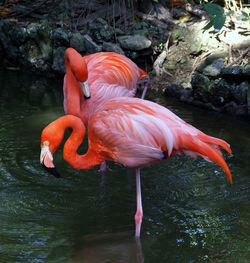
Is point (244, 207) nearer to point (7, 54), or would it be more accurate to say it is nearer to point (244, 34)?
point (244, 34)

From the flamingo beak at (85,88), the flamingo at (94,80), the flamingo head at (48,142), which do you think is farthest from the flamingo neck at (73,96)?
the flamingo head at (48,142)

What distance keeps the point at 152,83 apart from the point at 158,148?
12.6 feet

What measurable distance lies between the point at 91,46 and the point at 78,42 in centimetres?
23

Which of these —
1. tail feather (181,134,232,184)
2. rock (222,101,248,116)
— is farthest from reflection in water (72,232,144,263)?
rock (222,101,248,116)

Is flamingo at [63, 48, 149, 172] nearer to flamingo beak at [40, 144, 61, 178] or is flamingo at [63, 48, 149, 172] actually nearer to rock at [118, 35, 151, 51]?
flamingo beak at [40, 144, 61, 178]

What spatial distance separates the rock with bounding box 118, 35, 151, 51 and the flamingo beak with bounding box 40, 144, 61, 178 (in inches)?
163

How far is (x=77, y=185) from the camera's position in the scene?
3781mm

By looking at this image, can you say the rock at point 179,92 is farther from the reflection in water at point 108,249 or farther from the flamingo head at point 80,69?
the reflection in water at point 108,249

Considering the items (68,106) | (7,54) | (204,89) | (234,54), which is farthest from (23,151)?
(7,54)

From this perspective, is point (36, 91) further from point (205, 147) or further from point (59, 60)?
point (205, 147)

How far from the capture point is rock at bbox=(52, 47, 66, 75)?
24.3 feet

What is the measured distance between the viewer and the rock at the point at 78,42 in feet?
23.7

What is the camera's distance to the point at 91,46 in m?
7.20

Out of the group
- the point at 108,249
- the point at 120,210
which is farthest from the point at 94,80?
the point at 108,249
